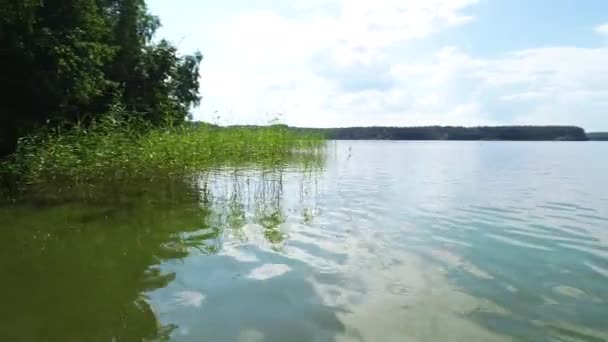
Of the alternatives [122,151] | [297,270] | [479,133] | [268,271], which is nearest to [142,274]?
[268,271]

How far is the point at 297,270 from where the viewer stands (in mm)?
5738

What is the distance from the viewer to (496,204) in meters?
11.4

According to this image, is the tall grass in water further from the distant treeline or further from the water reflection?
the distant treeline

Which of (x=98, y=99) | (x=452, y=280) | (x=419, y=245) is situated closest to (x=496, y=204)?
(x=419, y=245)

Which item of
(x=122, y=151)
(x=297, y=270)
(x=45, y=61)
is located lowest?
(x=297, y=270)

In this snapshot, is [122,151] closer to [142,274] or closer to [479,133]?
[142,274]

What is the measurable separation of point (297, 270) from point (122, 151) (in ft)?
28.7

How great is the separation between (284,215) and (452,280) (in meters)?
4.61

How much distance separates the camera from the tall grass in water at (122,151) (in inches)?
452

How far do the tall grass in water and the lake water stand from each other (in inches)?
73.6

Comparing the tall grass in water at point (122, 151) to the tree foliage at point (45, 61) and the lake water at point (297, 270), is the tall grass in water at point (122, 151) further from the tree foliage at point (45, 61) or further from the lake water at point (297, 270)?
the lake water at point (297, 270)

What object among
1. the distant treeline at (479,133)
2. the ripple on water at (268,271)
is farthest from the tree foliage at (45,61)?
the distant treeline at (479,133)

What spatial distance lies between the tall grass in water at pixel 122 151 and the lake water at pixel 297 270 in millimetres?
1869

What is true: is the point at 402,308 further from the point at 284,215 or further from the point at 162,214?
the point at 162,214
